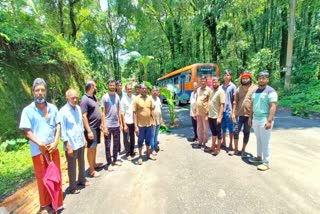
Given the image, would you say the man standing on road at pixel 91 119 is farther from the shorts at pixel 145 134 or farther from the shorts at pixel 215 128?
the shorts at pixel 215 128

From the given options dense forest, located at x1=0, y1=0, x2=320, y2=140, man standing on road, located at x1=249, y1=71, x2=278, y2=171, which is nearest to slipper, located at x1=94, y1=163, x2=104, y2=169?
dense forest, located at x1=0, y1=0, x2=320, y2=140

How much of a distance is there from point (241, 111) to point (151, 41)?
25875 millimetres

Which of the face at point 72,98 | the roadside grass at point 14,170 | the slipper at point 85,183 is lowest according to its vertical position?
the slipper at point 85,183

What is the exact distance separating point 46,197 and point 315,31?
18461 mm

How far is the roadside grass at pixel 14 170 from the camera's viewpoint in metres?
3.79

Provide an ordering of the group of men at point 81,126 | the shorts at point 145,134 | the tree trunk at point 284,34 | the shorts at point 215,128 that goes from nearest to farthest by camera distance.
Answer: the group of men at point 81,126, the shorts at point 145,134, the shorts at point 215,128, the tree trunk at point 284,34

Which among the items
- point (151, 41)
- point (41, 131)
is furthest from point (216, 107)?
point (151, 41)

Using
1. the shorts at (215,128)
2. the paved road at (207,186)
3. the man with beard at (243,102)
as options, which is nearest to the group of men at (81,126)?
the paved road at (207,186)

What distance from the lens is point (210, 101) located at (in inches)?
201

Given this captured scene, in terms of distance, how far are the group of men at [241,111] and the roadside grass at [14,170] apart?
395cm

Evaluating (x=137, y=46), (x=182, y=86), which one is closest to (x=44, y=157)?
(x=182, y=86)

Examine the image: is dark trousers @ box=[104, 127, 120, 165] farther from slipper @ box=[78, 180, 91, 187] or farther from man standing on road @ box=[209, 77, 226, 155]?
man standing on road @ box=[209, 77, 226, 155]

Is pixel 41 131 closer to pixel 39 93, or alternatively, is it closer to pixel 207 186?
pixel 39 93

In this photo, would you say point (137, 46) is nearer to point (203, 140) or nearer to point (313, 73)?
point (313, 73)
